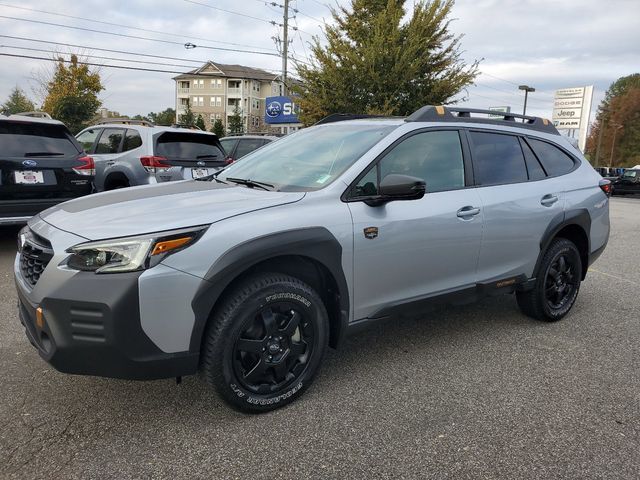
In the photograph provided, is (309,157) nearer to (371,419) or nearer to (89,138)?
(371,419)

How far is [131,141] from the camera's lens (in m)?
7.88

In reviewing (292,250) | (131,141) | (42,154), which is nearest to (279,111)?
(131,141)

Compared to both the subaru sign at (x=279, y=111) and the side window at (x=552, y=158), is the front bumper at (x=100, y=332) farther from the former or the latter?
the subaru sign at (x=279, y=111)

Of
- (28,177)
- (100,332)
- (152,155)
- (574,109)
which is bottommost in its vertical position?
(100,332)

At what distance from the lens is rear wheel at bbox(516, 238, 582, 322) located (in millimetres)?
4219

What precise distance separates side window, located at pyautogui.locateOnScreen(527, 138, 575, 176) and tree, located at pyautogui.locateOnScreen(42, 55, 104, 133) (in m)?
27.8

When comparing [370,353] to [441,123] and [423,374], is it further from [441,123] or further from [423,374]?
[441,123]

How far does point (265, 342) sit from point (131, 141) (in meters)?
6.24

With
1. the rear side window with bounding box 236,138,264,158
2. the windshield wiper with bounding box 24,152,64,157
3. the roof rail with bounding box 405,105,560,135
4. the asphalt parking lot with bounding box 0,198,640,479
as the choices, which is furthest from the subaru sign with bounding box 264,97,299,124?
the asphalt parking lot with bounding box 0,198,640,479

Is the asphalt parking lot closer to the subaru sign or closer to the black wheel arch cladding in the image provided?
the black wheel arch cladding

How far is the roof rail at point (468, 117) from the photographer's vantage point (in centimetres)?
358

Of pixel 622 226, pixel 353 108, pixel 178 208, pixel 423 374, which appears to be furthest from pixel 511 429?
pixel 353 108

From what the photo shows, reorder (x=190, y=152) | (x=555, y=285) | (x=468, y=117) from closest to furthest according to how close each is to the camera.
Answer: (x=468, y=117), (x=555, y=285), (x=190, y=152)

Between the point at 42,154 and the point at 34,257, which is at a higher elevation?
the point at 42,154
